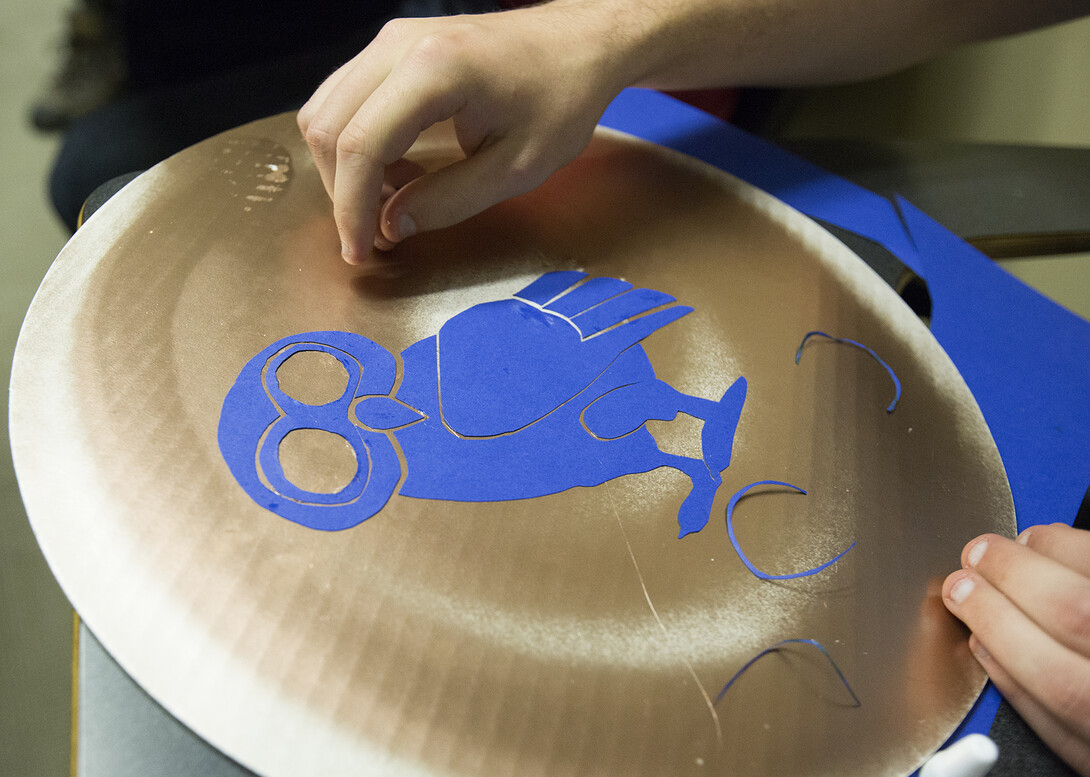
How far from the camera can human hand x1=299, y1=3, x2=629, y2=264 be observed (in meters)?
0.54

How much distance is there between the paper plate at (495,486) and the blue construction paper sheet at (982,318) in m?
0.03

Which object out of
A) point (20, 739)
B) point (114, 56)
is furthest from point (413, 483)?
point (114, 56)

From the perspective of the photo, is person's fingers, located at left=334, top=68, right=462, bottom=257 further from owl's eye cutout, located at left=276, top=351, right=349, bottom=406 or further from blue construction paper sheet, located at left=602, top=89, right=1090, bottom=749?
blue construction paper sheet, located at left=602, top=89, right=1090, bottom=749

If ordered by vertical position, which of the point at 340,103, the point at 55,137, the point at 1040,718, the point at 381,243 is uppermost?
the point at 340,103

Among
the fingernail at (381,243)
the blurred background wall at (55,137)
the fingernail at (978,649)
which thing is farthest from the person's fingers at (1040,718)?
the blurred background wall at (55,137)

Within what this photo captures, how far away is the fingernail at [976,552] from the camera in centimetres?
50

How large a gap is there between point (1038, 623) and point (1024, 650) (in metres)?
0.02

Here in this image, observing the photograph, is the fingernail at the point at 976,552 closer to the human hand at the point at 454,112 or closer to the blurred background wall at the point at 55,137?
the human hand at the point at 454,112

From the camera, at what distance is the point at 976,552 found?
0.50m

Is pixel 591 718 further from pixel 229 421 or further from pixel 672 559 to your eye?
pixel 229 421

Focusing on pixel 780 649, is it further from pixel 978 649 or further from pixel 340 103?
pixel 340 103

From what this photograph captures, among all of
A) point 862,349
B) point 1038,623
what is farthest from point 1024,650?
point 862,349

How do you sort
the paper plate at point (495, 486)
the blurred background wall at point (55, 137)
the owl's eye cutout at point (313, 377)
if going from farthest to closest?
the blurred background wall at point (55, 137)
the owl's eye cutout at point (313, 377)
the paper plate at point (495, 486)

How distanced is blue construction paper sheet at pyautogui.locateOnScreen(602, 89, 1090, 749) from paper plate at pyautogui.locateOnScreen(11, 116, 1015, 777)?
3 centimetres
